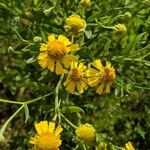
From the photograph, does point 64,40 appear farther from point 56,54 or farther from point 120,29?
point 120,29

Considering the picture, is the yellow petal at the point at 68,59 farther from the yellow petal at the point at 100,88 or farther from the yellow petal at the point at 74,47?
the yellow petal at the point at 100,88

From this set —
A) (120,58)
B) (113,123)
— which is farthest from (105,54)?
(113,123)

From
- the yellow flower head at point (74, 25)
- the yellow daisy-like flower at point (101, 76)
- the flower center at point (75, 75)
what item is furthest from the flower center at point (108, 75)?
the yellow flower head at point (74, 25)

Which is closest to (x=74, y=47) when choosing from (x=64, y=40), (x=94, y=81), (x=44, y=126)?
(x=64, y=40)

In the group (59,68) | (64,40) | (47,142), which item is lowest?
(47,142)

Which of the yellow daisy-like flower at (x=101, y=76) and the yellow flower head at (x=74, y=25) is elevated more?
the yellow flower head at (x=74, y=25)
